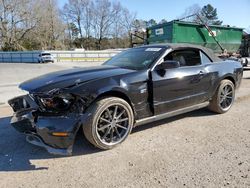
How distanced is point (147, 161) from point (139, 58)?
6.26 ft

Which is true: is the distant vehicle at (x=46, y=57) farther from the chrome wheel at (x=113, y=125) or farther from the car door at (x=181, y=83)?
the chrome wheel at (x=113, y=125)

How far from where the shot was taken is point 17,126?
3.61 metres

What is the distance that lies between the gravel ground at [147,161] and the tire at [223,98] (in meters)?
0.74

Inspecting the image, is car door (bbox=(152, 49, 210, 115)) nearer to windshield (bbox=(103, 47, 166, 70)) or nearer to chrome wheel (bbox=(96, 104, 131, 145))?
windshield (bbox=(103, 47, 166, 70))

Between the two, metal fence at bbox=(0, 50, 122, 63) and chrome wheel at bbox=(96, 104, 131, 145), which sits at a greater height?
metal fence at bbox=(0, 50, 122, 63)

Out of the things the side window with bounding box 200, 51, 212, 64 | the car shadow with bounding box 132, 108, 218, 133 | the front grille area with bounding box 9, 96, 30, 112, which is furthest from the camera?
the side window with bounding box 200, 51, 212, 64

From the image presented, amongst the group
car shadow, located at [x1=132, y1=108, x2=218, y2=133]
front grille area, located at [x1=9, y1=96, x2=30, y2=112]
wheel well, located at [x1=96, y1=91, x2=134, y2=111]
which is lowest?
car shadow, located at [x1=132, y1=108, x2=218, y2=133]

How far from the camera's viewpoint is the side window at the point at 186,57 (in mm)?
4648

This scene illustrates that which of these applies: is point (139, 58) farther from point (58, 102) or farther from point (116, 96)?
point (58, 102)

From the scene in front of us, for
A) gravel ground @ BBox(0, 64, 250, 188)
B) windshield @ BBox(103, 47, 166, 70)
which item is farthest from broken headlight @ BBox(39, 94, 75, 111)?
windshield @ BBox(103, 47, 166, 70)

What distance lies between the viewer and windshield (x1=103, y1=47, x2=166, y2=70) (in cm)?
430

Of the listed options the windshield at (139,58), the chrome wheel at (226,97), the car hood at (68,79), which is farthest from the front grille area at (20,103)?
the chrome wheel at (226,97)

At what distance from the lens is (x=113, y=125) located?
3.78 meters

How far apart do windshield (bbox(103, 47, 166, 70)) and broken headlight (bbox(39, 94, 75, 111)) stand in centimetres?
132
